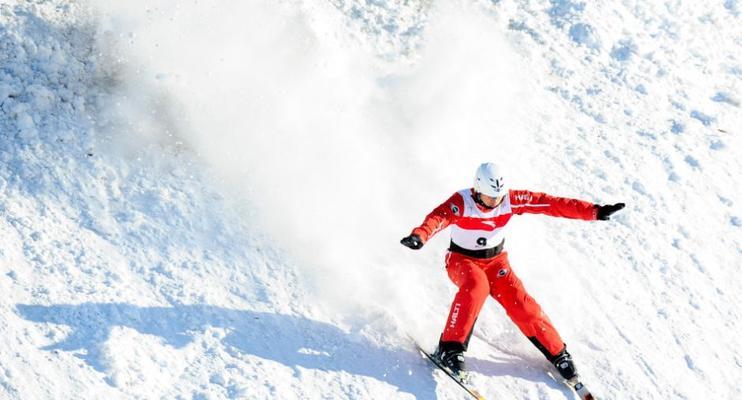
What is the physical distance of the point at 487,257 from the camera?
6.86 m

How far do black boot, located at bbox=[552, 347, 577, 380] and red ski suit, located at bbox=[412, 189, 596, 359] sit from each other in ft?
0.20

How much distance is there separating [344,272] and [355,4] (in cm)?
496

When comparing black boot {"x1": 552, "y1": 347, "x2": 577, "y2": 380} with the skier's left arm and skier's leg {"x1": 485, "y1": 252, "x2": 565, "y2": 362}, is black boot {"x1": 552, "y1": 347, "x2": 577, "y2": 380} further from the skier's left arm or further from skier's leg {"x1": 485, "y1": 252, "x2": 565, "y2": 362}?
the skier's left arm

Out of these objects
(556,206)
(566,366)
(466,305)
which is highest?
(556,206)

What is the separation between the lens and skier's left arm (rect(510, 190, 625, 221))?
22.3 ft

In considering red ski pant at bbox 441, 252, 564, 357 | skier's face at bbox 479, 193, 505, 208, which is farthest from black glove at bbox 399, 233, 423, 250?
skier's face at bbox 479, 193, 505, 208

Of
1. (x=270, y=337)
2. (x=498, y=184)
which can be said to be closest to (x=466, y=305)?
(x=498, y=184)

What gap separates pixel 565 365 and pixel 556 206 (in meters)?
1.54

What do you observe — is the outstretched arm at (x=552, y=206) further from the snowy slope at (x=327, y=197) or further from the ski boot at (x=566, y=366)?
the ski boot at (x=566, y=366)

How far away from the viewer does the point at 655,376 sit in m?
6.99

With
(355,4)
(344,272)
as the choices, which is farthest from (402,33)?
(344,272)

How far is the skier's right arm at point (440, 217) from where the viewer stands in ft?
20.9

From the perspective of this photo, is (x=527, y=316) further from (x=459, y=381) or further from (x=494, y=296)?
(x=459, y=381)

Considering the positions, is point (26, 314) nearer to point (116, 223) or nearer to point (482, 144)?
point (116, 223)
